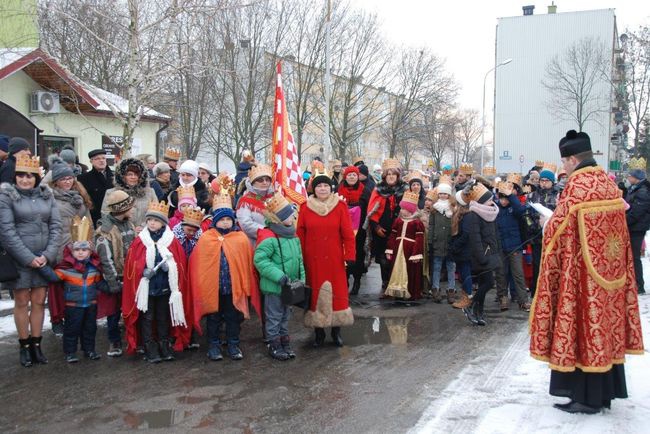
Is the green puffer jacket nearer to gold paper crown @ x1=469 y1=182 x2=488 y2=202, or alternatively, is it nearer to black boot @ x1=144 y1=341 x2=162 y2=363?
black boot @ x1=144 y1=341 x2=162 y2=363

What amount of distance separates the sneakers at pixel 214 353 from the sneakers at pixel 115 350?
0.99 m

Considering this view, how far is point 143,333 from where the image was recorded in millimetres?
6590

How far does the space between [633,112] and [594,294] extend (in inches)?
1254

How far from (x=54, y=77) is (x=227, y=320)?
1264 centimetres

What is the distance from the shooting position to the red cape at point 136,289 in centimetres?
642

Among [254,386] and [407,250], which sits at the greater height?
[407,250]

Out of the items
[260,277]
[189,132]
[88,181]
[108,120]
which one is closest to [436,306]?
[260,277]

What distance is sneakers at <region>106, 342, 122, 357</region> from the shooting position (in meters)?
6.71

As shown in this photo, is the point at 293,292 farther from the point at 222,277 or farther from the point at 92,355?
the point at 92,355

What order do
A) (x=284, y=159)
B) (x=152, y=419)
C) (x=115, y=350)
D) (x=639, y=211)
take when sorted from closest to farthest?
(x=152, y=419) → (x=115, y=350) → (x=284, y=159) → (x=639, y=211)

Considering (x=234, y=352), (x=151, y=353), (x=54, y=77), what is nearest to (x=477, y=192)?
(x=234, y=352)

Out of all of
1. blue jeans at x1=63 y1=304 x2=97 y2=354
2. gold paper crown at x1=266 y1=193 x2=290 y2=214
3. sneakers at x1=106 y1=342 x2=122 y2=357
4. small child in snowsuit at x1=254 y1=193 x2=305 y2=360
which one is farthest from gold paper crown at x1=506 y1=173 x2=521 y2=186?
blue jeans at x1=63 y1=304 x2=97 y2=354

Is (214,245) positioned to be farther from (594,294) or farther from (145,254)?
(594,294)

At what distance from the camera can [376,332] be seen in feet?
25.7
